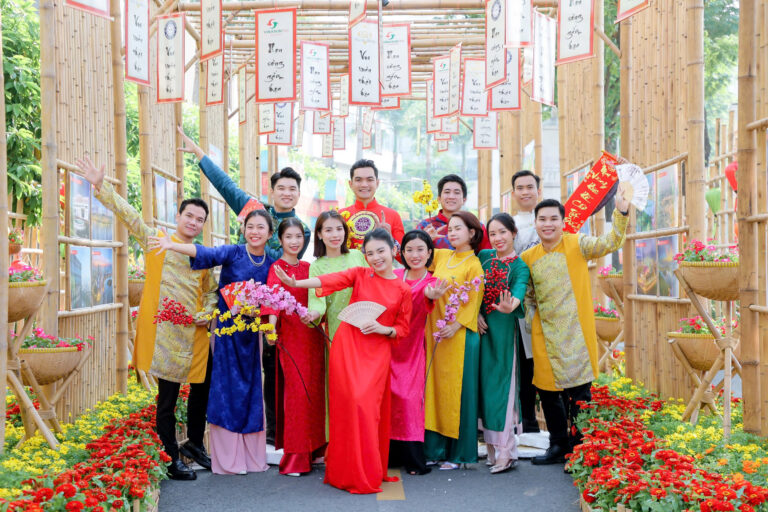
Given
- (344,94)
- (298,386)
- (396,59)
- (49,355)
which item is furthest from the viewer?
(344,94)

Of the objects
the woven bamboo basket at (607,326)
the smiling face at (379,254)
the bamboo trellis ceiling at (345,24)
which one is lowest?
the woven bamboo basket at (607,326)

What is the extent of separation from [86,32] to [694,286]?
4691 mm

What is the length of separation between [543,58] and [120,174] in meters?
4.01

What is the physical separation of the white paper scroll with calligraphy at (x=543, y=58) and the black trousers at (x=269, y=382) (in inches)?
140

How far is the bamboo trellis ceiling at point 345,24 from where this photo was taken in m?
8.43

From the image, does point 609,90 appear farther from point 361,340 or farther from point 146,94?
point 361,340

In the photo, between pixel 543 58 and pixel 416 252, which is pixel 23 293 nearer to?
pixel 416 252

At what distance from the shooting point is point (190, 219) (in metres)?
4.59

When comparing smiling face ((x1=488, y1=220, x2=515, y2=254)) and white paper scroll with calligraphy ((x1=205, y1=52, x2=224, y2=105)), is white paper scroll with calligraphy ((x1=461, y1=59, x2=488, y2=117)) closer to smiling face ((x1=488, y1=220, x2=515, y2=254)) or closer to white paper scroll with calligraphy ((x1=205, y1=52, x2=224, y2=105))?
white paper scroll with calligraphy ((x1=205, y1=52, x2=224, y2=105))

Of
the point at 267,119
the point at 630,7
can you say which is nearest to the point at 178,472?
the point at 630,7

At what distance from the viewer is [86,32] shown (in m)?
5.47

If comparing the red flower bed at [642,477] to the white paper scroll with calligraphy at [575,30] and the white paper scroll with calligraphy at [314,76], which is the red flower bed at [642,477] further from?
the white paper scroll with calligraphy at [314,76]

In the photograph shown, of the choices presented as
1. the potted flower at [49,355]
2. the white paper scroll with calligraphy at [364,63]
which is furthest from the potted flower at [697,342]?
the potted flower at [49,355]

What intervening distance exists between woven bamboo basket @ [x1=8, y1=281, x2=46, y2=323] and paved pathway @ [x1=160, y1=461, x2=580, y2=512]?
1.33 m
